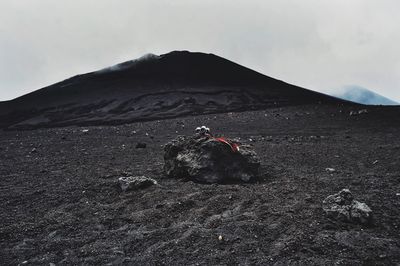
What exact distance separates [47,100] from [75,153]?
18.6 meters

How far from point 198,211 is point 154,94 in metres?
21.5

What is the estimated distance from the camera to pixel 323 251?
12.5 feet

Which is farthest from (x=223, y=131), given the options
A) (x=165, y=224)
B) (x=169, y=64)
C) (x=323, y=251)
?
(x=169, y=64)

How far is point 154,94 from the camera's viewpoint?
26.1 m

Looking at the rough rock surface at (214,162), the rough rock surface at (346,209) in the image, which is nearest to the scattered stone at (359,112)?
the rough rock surface at (214,162)

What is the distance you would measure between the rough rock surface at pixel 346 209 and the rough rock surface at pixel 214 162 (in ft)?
6.07

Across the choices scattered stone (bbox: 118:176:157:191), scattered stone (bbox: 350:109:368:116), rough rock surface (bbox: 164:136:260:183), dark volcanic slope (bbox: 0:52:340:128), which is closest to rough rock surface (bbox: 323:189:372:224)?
rough rock surface (bbox: 164:136:260:183)

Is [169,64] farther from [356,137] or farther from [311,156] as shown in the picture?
[311,156]

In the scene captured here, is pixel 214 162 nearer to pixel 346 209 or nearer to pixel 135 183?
pixel 135 183

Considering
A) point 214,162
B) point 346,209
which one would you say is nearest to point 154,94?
point 214,162

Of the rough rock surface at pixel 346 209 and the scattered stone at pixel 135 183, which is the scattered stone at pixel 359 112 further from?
the rough rock surface at pixel 346 209

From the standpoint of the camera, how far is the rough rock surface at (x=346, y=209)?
4.41m

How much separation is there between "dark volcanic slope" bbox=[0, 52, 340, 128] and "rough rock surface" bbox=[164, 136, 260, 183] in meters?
12.2

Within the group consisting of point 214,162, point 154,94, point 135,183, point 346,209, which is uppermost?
point 154,94
